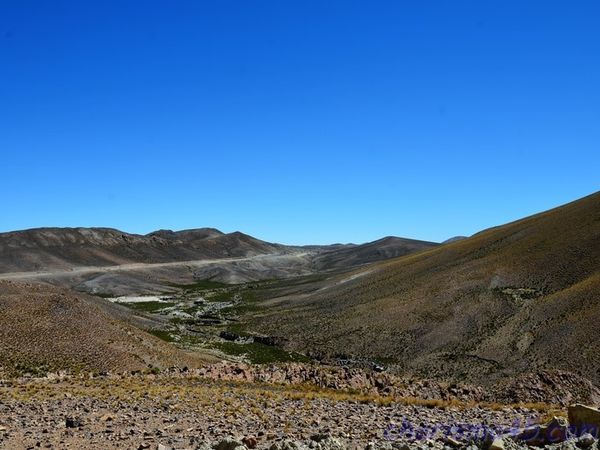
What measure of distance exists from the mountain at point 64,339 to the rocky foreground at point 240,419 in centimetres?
649

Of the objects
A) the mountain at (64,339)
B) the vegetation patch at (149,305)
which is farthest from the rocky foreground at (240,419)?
the vegetation patch at (149,305)

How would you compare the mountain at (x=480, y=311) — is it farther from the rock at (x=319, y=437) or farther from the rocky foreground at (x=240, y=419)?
the rock at (x=319, y=437)

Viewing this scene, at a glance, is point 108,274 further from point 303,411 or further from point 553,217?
point 303,411

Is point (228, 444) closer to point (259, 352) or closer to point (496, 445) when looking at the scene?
point (496, 445)

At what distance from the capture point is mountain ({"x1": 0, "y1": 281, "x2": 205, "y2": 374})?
33281 mm

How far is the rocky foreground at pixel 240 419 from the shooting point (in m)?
14.2

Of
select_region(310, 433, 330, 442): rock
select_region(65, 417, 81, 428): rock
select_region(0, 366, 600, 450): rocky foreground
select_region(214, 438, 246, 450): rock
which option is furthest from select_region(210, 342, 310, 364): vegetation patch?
select_region(214, 438, 246, 450): rock

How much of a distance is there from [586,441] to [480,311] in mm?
42997

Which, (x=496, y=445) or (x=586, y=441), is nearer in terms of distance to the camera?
(x=496, y=445)

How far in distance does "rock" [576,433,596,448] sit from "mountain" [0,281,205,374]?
90.5 feet

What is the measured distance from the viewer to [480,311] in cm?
5434

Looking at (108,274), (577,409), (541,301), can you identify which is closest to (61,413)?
(577,409)

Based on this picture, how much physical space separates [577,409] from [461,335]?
35633 mm

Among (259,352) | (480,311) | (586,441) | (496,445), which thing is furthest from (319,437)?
(480,311)
